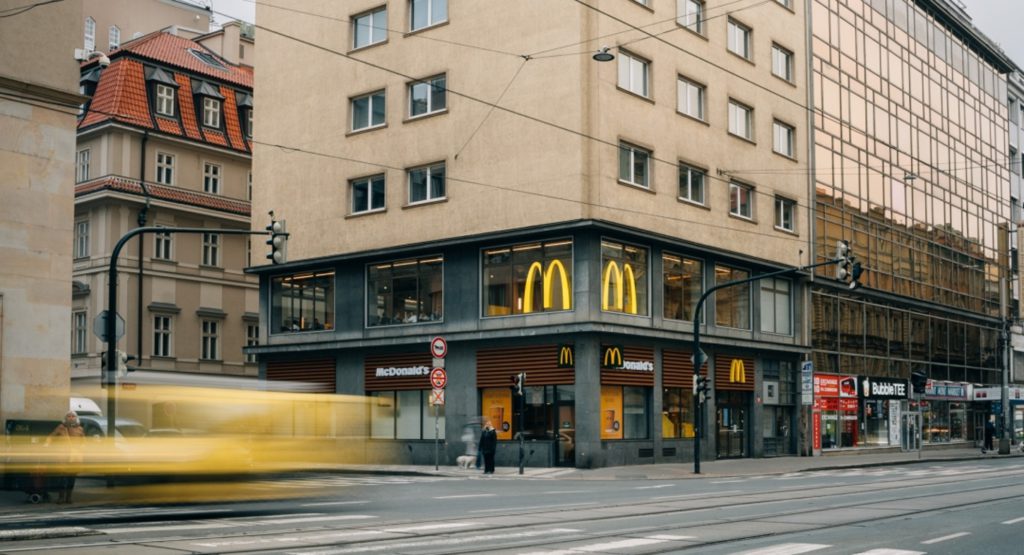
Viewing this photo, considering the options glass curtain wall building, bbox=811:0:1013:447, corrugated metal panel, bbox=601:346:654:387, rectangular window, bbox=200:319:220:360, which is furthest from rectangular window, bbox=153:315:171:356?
glass curtain wall building, bbox=811:0:1013:447

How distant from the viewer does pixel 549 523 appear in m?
15.8

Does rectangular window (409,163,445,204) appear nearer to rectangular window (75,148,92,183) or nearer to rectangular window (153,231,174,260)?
rectangular window (153,231,174,260)

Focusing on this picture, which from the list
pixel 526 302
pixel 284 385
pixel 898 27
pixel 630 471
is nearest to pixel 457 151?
pixel 526 302

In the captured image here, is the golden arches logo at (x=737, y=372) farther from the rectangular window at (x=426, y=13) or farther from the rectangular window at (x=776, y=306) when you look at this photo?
the rectangular window at (x=426, y=13)

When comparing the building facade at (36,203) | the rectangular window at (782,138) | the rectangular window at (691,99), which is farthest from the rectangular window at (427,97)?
the building facade at (36,203)

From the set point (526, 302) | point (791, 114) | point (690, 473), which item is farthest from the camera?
point (791, 114)

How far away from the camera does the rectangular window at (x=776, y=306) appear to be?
142 feet

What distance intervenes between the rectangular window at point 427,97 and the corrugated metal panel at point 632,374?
1029 centimetres

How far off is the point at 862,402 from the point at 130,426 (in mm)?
38985

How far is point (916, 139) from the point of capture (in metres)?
56.4

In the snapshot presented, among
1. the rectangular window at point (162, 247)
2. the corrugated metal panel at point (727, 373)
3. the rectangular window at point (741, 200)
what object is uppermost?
the rectangular window at point (741, 200)

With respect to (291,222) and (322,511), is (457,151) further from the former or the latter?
(322,511)

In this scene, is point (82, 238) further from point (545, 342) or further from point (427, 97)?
point (545, 342)

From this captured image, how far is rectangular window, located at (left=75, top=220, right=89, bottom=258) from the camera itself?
5156 cm
